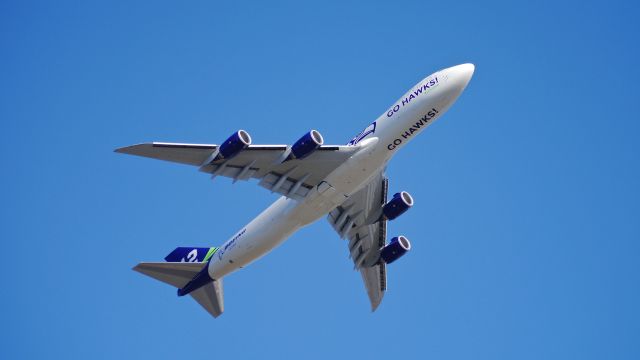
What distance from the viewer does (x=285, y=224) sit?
47750 millimetres

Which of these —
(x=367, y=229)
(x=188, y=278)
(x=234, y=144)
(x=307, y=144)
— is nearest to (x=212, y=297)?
(x=188, y=278)

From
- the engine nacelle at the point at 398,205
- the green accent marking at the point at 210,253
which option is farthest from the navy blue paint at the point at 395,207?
the green accent marking at the point at 210,253

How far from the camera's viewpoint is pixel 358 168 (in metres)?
45.6

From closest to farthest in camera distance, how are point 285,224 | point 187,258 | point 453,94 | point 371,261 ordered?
point 453,94 → point 285,224 → point 187,258 → point 371,261

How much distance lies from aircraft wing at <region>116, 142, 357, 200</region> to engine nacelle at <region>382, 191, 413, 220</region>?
612cm

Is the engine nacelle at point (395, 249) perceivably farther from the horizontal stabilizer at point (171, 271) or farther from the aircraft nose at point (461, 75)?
the aircraft nose at point (461, 75)

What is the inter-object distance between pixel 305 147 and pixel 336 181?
10.2 feet

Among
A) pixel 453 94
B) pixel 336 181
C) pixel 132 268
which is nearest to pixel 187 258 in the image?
pixel 132 268

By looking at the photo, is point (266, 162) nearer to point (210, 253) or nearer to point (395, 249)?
point (210, 253)

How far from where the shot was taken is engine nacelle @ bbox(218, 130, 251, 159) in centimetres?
4369

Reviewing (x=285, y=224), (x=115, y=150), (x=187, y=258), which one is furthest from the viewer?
(x=187, y=258)

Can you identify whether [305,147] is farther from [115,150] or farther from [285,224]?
[115,150]

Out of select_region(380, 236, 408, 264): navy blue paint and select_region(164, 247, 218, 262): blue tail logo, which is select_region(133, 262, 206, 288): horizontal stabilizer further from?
select_region(380, 236, 408, 264): navy blue paint

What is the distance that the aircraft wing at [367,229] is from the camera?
52.3m
